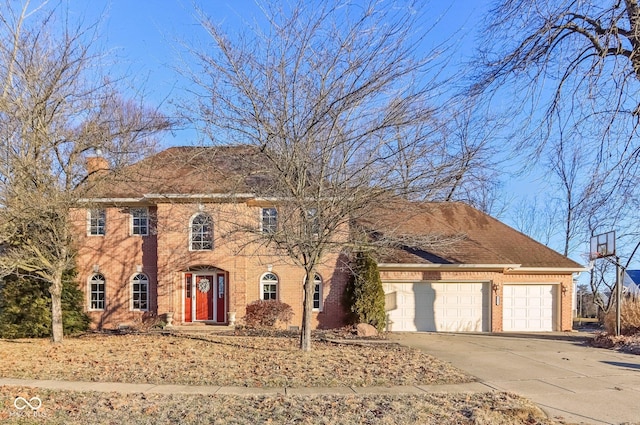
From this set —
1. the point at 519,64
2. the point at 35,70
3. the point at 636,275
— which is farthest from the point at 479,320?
the point at 636,275

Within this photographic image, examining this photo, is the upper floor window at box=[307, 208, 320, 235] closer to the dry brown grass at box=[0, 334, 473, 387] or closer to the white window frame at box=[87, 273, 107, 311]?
the dry brown grass at box=[0, 334, 473, 387]

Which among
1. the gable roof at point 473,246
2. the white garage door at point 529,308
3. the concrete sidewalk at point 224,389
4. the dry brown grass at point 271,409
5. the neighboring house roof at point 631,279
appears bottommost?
the neighboring house roof at point 631,279

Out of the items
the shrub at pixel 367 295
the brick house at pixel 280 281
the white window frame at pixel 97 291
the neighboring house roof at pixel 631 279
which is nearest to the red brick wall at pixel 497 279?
the brick house at pixel 280 281

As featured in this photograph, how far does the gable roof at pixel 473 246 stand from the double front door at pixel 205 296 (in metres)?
6.09

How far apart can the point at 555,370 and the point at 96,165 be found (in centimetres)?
1278

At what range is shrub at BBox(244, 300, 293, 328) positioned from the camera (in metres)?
17.3

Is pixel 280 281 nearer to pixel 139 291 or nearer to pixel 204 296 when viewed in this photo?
pixel 204 296

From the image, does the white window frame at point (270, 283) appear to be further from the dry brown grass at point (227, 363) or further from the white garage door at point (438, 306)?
the dry brown grass at point (227, 363)

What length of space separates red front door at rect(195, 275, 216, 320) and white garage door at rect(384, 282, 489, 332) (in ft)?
21.6

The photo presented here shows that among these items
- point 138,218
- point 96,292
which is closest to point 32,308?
point 96,292

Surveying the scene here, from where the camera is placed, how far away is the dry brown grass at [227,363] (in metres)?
8.68

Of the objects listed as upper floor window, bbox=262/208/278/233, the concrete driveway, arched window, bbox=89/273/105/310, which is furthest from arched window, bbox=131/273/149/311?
the concrete driveway

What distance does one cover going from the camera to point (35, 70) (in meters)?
A: 11.7

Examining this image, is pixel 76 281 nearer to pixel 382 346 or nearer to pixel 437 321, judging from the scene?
pixel 382 346
